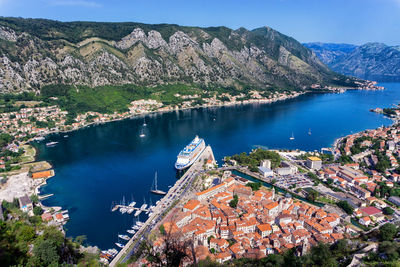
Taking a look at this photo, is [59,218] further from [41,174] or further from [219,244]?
[219,244]

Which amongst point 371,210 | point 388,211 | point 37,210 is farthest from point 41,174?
point 388,211

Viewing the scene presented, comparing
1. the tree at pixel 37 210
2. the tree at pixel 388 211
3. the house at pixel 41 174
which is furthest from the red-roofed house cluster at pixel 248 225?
the house at pixel 41 174

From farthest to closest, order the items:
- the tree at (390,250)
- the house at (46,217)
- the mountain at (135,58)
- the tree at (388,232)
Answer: the mountain at (135,58) → the house at (46,217) → the tree at (388,232) → the tree at (390,250)

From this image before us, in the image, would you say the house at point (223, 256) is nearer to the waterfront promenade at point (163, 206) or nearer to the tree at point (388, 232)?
the waterfront promenade at point (163, 206)

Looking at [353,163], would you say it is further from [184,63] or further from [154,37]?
[154,37]

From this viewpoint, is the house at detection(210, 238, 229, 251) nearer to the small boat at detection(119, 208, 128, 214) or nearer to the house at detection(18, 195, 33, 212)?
the small boat at detection(119, 208, 128, 214)

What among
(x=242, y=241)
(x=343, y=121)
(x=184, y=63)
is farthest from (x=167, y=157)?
(x=184, y=63)

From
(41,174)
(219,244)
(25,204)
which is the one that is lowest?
(219,244)
